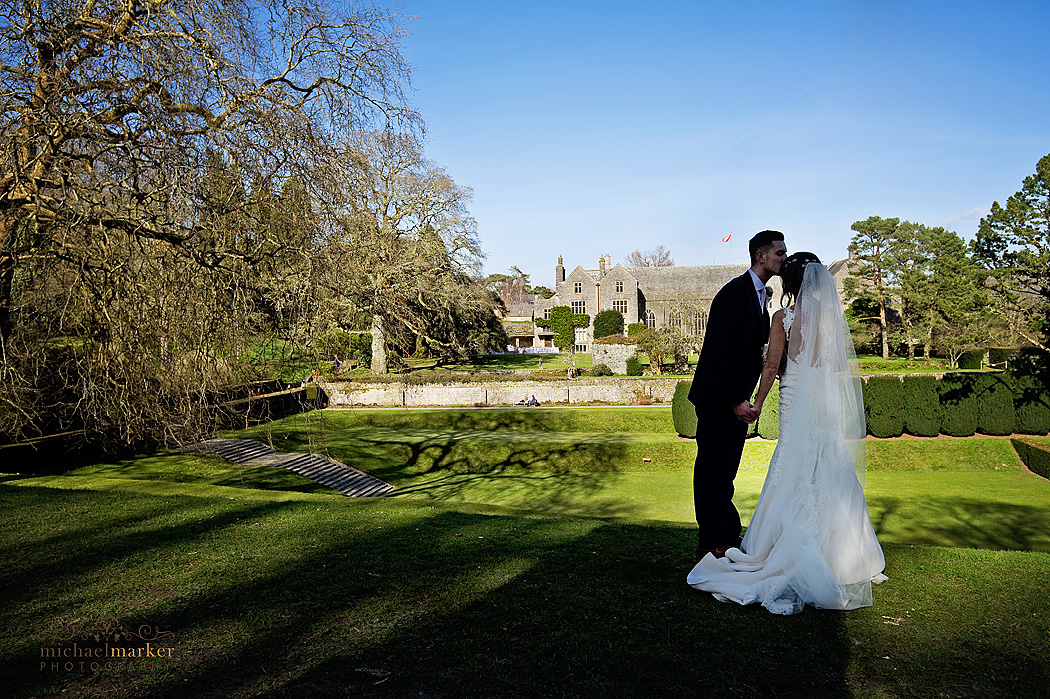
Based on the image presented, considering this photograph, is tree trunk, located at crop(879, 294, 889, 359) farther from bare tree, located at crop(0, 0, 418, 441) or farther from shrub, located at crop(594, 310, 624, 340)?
bare tree, located at crop(0, 0, 418, 441)

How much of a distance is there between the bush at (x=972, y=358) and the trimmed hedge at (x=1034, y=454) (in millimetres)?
24607

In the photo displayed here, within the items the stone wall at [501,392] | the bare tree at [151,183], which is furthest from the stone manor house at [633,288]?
the bare tree at [151,183]

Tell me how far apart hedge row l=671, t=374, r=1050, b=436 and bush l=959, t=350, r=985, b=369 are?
2353cm

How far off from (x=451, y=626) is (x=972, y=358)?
4600 cm

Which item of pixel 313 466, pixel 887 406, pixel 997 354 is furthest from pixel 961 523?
pixel 997 354

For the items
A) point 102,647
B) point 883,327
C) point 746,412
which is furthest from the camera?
point 883,327

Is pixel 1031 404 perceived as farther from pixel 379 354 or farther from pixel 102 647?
pixel 379 354

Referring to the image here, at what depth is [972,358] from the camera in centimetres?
3969

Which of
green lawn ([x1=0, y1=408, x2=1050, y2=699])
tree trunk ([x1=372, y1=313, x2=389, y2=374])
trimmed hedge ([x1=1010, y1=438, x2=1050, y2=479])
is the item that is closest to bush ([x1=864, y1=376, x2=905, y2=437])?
trimmed hedge ([x1=1010, y1=438, x2=1050, y2=479])

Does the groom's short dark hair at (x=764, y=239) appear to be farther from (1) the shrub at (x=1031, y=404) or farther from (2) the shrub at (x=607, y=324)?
(2) the shrub at (x=607, y=324)

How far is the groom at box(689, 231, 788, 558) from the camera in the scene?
14.7 feet

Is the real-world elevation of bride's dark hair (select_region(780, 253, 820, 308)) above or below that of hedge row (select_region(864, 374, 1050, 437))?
above

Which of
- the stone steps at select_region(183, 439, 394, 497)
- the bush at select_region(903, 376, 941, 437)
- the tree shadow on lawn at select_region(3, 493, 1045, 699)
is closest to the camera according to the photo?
the tree shadow on lawn at select_region(3, 493, 1045, 699)

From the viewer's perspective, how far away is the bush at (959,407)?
19.2 metres
